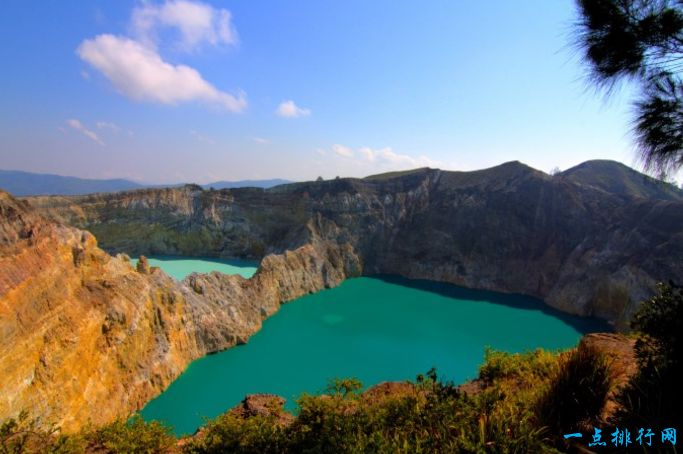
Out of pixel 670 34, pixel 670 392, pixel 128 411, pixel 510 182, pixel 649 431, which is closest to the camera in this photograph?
pixel 649 431

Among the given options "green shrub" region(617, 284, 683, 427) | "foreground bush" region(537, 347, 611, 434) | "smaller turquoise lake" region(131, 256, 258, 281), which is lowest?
"smaller turquoise lake" region(131, 256, 258, 281)

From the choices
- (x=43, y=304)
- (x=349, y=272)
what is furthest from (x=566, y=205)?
(x=43, y=304)

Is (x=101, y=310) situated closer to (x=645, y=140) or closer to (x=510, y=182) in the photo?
(x=645, y=140)

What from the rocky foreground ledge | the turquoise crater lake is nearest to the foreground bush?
the rocky foreground ledge

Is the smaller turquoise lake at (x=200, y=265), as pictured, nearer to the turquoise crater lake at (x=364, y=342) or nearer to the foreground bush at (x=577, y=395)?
the turquoise crater lake at (x=364, y=342)

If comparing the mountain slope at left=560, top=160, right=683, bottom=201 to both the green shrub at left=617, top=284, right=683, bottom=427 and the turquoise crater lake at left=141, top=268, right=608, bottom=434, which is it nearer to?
the turquoise crater lake at left=141, top=268, right=608, bottom=434

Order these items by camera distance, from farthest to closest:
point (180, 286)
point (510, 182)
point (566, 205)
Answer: point (510, 182) < point (566, 205) < point (180, 286)

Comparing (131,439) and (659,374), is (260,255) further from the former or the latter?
(659,374)
